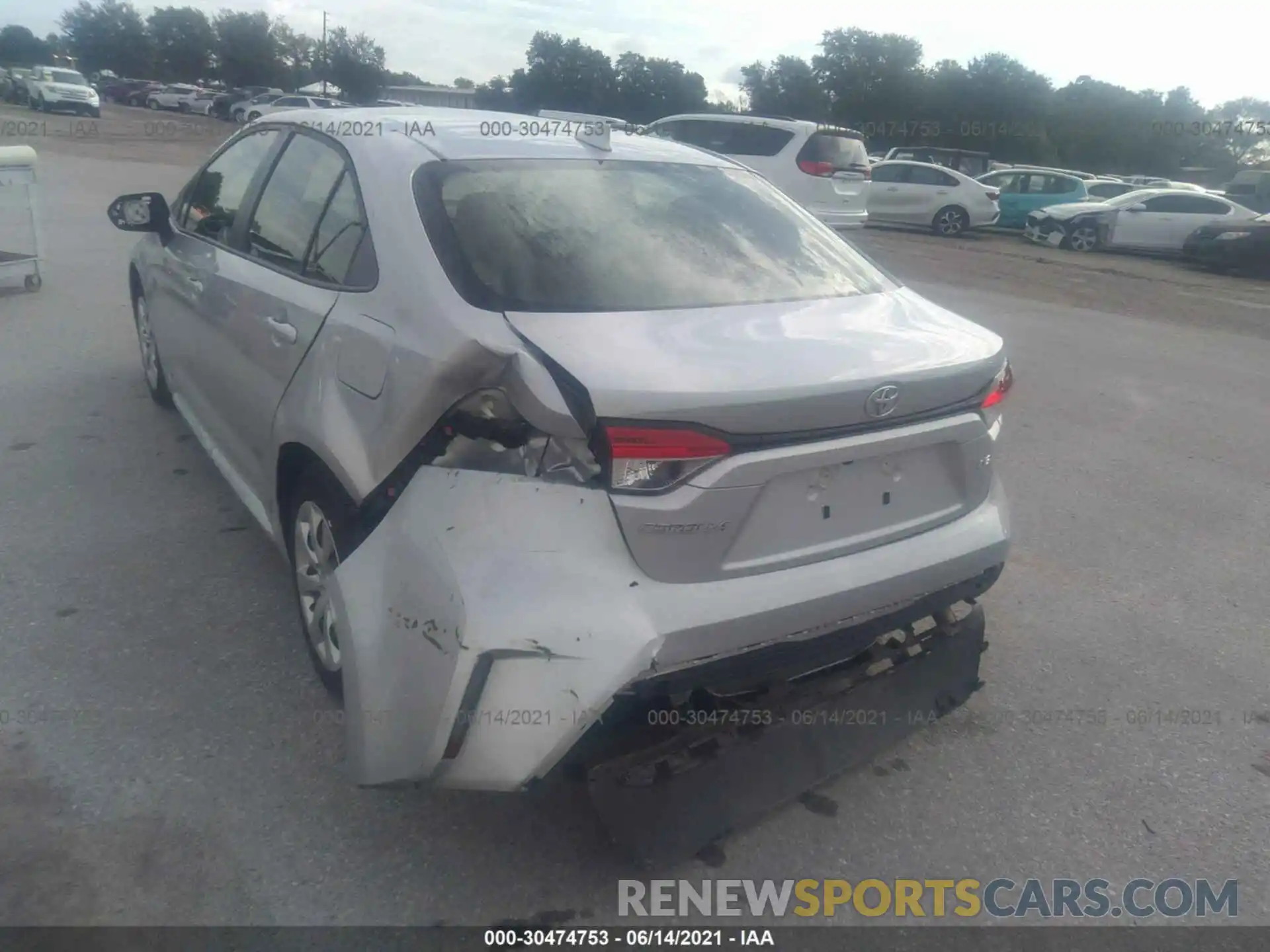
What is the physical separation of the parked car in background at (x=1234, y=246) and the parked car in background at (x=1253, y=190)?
4.17 metres

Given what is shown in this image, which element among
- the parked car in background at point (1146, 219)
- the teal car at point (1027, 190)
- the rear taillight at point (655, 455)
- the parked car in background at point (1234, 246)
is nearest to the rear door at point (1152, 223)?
the parked car in background at point (1146, 219)

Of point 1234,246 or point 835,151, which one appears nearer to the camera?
point 835,151

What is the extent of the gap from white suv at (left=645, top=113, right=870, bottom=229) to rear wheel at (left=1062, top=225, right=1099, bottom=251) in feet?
20.2

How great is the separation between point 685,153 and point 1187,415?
5053 millimetres

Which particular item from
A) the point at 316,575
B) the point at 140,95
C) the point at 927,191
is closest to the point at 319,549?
the point at 316,575

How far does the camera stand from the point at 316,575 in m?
3.14

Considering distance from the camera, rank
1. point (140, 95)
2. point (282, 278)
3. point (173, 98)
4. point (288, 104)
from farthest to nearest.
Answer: point (140, 95), point (173, 98), point (288, 104), point (282, 278)

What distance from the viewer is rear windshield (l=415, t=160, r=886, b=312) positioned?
259 cm

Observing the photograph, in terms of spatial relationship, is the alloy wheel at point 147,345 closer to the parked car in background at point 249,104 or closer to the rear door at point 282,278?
the rear door at point 282,278

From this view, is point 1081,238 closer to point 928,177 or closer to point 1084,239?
point 1084,239

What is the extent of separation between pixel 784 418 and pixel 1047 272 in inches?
585

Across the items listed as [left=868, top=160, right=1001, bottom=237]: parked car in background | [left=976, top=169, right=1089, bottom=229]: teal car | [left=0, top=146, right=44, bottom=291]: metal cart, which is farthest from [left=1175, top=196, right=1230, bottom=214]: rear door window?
[left=0, top=146, right=44, bottom=291]: metal cart

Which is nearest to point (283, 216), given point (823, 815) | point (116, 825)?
point (116, 825)

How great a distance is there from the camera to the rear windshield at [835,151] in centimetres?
1492
